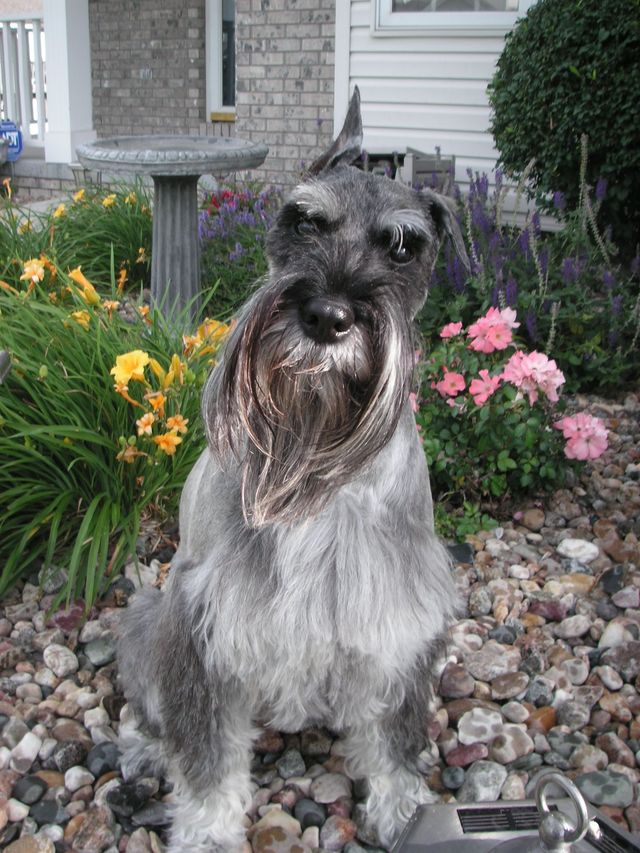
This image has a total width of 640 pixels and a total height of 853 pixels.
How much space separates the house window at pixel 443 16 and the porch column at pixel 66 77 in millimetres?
3900

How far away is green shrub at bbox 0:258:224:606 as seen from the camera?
2.78 meters

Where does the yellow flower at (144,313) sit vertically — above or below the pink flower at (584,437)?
above

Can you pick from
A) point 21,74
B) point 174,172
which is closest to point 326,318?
point 174,172

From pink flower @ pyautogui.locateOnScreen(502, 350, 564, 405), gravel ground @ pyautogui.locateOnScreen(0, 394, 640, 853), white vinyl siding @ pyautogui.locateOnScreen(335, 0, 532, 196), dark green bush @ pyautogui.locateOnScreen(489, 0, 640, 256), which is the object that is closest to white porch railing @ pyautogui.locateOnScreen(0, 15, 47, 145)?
white vinyl siding @ pyautogui.locateOnScreen(335, 0, 532, 196)

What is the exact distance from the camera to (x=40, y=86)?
10.7 m

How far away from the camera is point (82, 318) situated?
3119 millimetres

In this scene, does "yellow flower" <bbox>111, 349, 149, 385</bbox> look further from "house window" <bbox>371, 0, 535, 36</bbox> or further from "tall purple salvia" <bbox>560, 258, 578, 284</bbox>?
"house window" <bbox>371, 0, 535, 36</bbox>

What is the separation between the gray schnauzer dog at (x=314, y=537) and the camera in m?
1.58

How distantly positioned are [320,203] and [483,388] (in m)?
1.60

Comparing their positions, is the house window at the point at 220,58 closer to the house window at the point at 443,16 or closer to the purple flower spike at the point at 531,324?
the house window at the point at 443,16

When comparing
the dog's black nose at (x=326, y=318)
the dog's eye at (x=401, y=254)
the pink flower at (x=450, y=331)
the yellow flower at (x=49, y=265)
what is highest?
the dog's eye at (x=401, y=254)

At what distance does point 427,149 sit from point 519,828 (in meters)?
6.77

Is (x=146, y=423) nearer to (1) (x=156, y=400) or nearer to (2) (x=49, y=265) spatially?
(1) (x=156, y=400)

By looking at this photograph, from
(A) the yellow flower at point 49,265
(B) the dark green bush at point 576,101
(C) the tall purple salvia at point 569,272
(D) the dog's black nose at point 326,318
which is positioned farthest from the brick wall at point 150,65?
(D) the dog's black nose at point 326,318
